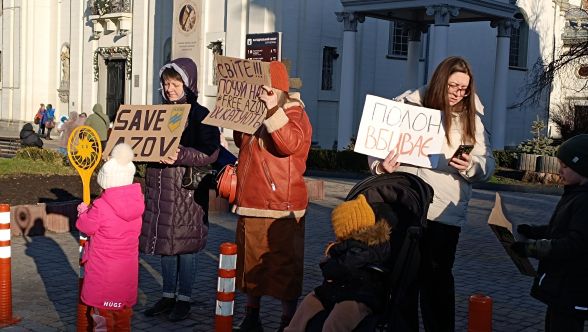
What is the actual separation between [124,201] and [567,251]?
2.98 meters

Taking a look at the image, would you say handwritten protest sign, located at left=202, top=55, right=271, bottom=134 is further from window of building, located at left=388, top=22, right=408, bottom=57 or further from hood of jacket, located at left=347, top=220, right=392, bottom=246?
window of building, located at left=388, top=22, right=408, bottom=57

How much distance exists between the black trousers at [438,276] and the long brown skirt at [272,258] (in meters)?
1.02

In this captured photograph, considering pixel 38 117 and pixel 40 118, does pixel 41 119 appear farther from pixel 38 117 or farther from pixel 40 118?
pixel 38 117

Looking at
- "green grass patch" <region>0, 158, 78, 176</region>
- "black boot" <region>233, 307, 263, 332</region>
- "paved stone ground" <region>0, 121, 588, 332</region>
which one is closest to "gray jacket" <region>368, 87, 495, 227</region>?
"paved stone ground" <region>0, 121, 588, 332</region>

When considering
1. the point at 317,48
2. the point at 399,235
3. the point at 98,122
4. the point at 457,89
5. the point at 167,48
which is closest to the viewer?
the point at 399,235

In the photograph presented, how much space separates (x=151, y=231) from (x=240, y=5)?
24156 millimetres

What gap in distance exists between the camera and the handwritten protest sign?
5.81 m

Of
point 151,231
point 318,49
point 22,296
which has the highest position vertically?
point 318,49

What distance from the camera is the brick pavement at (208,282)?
6875mm

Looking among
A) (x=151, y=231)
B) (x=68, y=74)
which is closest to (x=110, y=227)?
(x=151, y=231)

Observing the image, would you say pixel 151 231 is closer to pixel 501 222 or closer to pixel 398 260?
pixel 398 260

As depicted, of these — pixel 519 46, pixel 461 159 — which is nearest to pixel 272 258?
pixel 461 159

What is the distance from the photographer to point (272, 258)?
5.97 metres

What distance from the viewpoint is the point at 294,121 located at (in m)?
5.89
